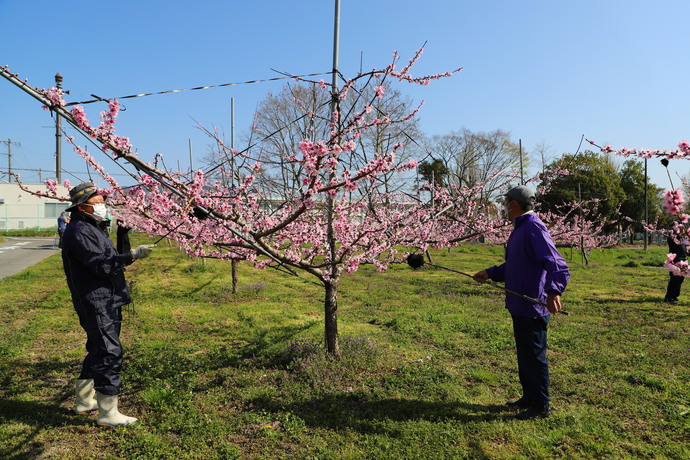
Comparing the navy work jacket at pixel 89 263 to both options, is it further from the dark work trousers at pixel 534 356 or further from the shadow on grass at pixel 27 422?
the dark work trousers at pixel 534 356

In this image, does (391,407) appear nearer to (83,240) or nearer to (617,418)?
(617,418)

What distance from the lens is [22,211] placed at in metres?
43.4

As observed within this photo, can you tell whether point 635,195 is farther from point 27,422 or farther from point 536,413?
point 27,422

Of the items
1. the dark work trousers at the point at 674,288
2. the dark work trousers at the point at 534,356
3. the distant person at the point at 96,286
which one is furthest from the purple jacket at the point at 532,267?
the dark work trousers at the point at 674,288

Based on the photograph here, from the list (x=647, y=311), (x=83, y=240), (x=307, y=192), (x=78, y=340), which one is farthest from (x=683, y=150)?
(x=78, y=340)

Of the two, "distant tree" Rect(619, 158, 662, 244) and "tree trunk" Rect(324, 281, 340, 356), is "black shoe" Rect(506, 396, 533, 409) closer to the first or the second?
"tree trunk" Rect(324, 281, 340, 356)

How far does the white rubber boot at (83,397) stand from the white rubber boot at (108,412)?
358 mm

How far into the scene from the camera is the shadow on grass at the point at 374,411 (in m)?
3.70

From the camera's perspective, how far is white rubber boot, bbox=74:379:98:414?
388 cm

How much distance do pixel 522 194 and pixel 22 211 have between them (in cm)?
5354

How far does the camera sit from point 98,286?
3.65 m

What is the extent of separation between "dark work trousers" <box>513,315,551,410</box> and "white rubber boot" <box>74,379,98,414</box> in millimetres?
4115

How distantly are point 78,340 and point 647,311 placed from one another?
10.7m

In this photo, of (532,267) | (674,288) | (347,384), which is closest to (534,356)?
(532,267)
